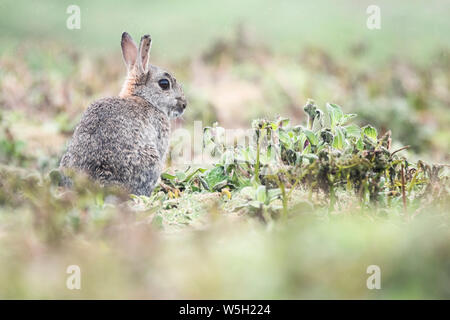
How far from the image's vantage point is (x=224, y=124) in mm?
10516

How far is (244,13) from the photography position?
58.2 ft

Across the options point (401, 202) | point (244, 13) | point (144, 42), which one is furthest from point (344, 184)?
point (244, 13)

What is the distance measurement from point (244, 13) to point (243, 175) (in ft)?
43.0

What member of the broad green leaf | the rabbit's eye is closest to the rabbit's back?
the rabbit's eye

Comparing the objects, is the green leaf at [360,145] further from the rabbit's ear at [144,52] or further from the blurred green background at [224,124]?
the rabbit's ear at [144,52]

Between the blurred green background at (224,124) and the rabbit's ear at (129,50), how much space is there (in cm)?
135

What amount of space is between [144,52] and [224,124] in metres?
3.81

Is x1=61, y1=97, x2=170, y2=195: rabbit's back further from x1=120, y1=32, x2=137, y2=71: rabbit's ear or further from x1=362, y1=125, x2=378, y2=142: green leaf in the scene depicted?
x1=362, y1=125, x2=378, y2=142: green leaf

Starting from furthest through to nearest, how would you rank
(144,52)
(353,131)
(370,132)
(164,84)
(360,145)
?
(164,84) < (144,52) < (353,131) < (370,132) < (360,145)

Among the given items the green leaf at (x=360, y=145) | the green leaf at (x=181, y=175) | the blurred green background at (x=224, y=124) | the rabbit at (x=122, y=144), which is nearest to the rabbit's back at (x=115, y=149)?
the rabbit at (x=122, y=144)

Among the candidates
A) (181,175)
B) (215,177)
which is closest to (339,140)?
(215,177)

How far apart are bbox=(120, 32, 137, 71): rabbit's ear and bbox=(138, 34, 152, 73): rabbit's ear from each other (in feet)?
0.59

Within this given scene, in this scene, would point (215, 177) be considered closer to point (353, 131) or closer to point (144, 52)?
point (353, 131)

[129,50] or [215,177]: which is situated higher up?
[129,50]
